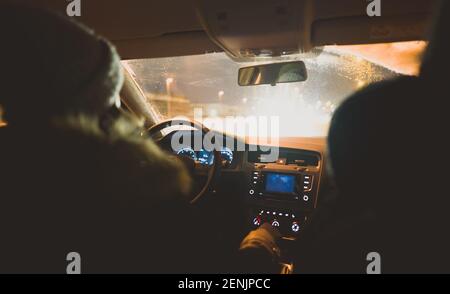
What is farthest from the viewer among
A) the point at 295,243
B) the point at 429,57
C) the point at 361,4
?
the point at 295,243

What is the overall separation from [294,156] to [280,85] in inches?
35.5

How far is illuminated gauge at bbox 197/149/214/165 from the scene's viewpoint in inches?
121

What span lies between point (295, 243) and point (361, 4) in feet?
6.11

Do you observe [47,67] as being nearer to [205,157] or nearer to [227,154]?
[205,157]

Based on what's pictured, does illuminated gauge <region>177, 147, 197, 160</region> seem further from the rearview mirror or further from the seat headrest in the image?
the seat headrest

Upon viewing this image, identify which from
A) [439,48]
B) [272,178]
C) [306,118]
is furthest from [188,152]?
[439,48]

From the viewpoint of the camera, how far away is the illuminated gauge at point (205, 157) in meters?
3.08

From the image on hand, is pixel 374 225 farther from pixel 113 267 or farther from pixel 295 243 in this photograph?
pixel 295 243

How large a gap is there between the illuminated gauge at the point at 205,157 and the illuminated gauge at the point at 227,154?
140 mm

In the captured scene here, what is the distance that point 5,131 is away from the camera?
115cm

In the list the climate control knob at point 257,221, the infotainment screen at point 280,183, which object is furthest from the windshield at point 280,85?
the climate control knob at point 257,221

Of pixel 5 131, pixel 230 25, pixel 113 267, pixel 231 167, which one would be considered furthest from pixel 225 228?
pixel 5 131

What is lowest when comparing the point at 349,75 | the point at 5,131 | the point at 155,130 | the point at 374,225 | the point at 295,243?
the point at 295,243

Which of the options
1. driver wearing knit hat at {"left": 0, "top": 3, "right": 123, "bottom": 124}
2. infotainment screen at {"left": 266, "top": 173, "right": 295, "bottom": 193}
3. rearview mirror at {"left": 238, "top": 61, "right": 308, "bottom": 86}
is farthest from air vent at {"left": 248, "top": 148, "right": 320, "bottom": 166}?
driver wearing knit hat at {"left": 0, "top": 3, "right": 123, "bottom": 124}
